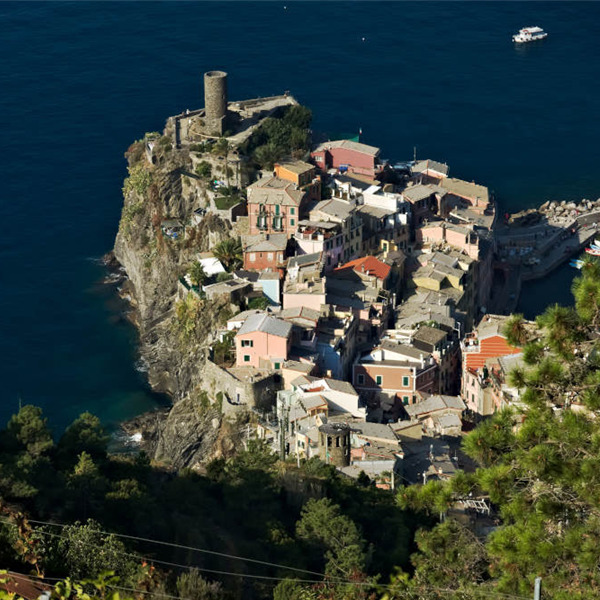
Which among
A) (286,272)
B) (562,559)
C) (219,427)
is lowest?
(219,427)

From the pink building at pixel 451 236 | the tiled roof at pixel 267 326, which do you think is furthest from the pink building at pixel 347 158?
the tiled roof at pixel 267 326

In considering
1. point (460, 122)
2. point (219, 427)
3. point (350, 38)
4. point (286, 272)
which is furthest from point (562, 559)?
point (350, 38)

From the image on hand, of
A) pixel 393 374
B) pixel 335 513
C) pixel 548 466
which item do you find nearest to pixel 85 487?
pixel 335 513

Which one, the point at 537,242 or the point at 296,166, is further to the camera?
the point at 537,242

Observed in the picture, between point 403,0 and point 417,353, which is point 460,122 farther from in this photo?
point 417,353

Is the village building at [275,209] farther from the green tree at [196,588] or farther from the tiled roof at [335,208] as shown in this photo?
the green tree at [196,588]

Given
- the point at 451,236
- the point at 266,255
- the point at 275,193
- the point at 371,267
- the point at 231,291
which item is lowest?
the point at 451,236

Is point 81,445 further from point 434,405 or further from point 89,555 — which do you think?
point 434,405
